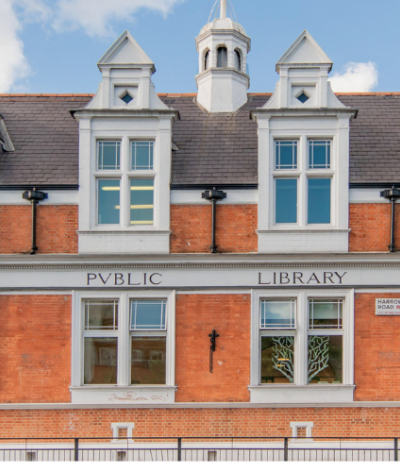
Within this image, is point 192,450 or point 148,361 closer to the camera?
point 192,450

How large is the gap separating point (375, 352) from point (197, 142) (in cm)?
650

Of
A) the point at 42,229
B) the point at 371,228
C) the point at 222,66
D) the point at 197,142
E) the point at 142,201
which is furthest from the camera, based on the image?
the point at 222,66

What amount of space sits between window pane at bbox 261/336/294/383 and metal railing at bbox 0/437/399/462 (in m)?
1.29

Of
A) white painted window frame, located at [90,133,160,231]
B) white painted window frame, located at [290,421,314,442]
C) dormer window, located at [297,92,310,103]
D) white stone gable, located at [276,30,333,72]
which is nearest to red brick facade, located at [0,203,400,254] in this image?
white painted window frame, located at [90,133,160,231]

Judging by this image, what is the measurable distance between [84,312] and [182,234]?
2.85m

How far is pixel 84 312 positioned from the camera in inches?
430

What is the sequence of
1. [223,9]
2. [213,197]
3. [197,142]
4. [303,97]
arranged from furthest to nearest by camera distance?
[223,9] → [197,142] → [303,97] → [213,197]

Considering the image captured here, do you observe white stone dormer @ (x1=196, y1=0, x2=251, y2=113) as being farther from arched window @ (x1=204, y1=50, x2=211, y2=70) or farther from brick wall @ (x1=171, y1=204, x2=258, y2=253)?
brick wall @ (x1=171, y1=204, x2=258, y2=253)

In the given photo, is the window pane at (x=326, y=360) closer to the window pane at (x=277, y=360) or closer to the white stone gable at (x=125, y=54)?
the window pane at (x=277, y=360)

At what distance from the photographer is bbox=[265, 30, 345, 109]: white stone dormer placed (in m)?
11.3

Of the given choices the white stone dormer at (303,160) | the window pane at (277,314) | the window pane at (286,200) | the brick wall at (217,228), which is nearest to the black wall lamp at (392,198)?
the white stone dormer at (303,160)

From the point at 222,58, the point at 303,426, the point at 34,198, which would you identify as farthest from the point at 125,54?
the point at 303,426

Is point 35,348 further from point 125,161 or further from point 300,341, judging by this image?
point 300,341

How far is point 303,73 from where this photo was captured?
11359 mm
